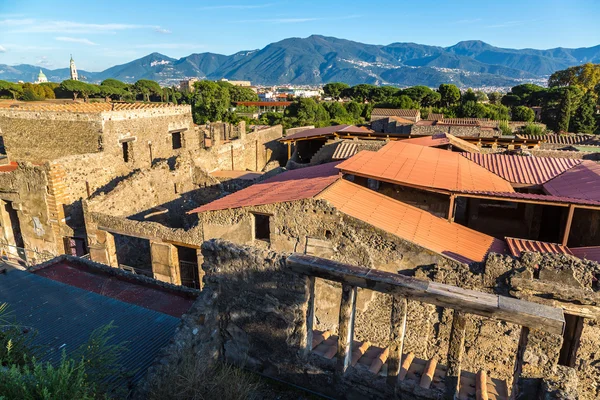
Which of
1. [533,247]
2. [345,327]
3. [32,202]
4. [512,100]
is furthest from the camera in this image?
[512,100]

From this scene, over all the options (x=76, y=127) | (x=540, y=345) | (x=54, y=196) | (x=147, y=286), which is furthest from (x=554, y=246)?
(x=76, y=127)

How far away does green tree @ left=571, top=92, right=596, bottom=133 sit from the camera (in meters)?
53.1

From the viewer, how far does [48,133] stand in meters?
20.0

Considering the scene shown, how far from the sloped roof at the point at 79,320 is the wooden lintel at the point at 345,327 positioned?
2.93 meters

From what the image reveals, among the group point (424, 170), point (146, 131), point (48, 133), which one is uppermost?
point (48, 133)

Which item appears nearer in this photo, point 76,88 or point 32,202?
point 32,202

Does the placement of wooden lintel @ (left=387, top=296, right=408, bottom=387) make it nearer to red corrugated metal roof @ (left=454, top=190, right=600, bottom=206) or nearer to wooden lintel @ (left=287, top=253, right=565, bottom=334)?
wooden lintel @ (left=287, top=253, right=565, bottom=334)

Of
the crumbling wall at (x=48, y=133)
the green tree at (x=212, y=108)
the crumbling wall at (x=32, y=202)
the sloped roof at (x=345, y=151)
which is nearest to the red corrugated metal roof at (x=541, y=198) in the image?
the sloped roof at (x=345, y=151)

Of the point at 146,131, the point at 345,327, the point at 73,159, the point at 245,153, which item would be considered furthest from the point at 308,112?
the point at 345,327

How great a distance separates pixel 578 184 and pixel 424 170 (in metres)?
4.60

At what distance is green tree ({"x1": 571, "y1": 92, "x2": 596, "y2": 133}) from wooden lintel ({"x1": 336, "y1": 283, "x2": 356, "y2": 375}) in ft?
201

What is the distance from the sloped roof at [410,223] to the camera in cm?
920

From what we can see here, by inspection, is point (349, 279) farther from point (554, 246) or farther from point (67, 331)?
point (554, 246)

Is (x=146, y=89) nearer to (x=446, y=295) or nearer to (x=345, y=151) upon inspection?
(x=345, y=151)
